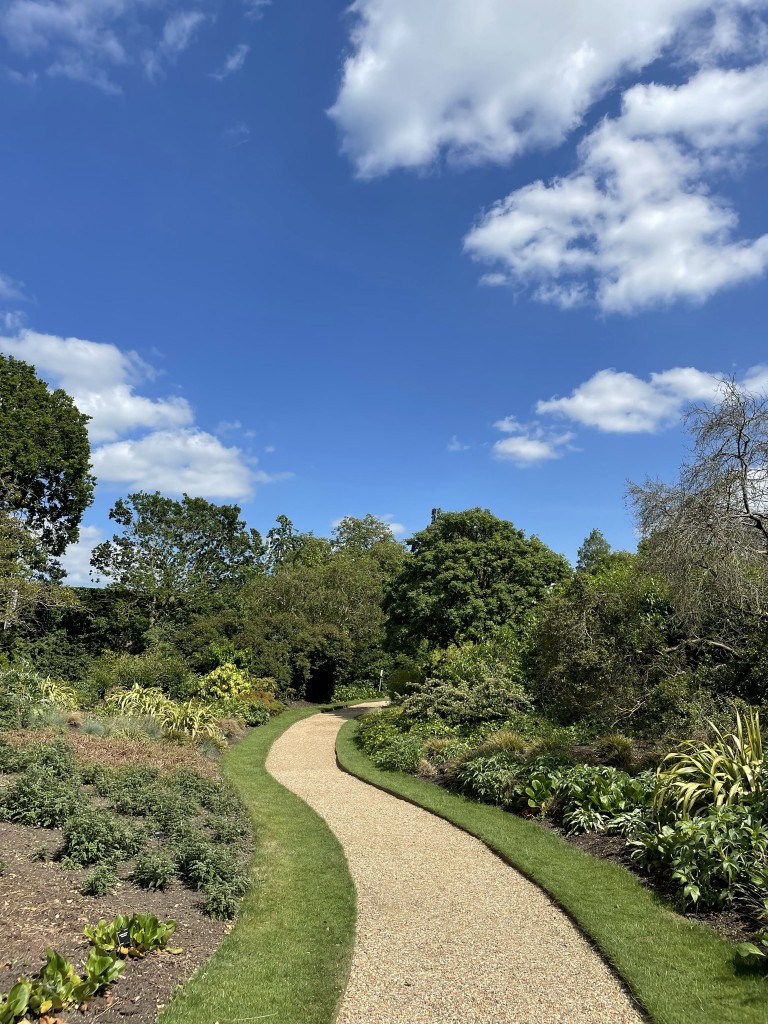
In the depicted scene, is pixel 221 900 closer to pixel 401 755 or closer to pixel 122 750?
pixel 122 750

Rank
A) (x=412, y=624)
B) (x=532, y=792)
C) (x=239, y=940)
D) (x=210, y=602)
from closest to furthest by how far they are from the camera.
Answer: (x=239, y=940)
(x=532, y=792)
(x=412, y=624)
(x=210, y=602)

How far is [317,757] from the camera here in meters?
13.1

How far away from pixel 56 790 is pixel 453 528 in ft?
52.8

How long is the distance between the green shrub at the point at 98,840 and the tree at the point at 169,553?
1956 centimetres

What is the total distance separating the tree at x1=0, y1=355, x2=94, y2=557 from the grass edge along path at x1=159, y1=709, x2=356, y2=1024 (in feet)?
60.5

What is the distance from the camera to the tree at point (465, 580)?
19719mm

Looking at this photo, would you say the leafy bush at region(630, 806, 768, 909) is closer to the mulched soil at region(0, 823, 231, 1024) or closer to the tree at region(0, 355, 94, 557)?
the mulched soil at region(0, 823, 231, 1024)

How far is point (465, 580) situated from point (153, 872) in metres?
15.4

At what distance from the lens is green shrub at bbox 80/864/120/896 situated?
191 inches

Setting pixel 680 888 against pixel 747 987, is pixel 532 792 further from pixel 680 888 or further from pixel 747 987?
pixel 747 987

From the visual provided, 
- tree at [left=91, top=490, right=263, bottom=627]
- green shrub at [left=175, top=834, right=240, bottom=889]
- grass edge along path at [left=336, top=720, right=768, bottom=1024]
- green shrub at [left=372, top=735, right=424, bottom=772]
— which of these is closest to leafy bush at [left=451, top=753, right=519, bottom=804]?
grass edge along path at [left=336, top=720, right=768, bottom=1024]

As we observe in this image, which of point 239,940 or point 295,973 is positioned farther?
point 239,940

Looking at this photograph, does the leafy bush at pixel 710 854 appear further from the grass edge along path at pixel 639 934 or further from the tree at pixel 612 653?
the tree at pixel 612 653

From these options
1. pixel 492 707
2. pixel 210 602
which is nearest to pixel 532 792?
pixel 492 707
